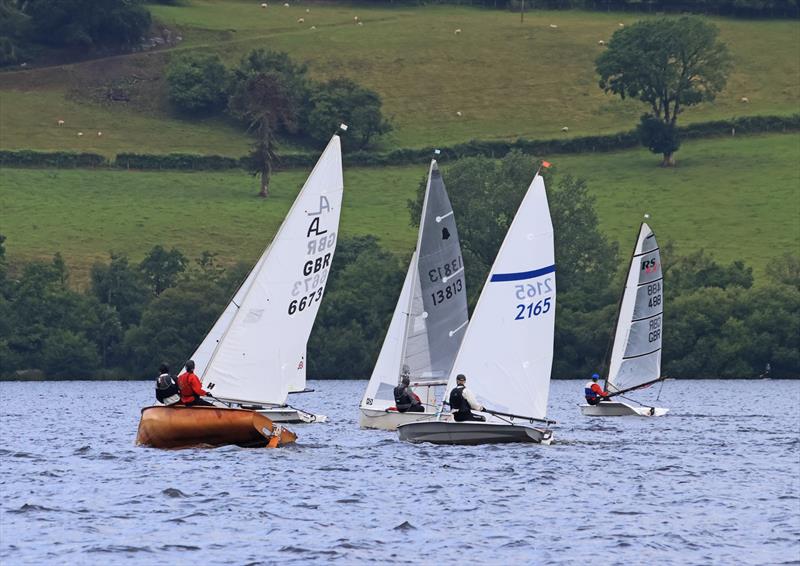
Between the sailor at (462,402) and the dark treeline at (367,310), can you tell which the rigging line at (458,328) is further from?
the dark treeline at (367,310)

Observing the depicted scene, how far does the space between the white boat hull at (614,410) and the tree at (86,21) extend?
131113 mm

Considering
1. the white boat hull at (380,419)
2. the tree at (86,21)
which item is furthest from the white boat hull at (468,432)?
the tree at (86,21)

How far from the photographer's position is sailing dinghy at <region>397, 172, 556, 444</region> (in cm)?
4731

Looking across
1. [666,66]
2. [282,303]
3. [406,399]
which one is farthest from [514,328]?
[666,66]

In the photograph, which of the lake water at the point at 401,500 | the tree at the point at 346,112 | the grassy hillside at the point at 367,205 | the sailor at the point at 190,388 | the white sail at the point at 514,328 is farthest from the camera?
the tree at the point at 346,112

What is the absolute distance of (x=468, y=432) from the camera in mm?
47000

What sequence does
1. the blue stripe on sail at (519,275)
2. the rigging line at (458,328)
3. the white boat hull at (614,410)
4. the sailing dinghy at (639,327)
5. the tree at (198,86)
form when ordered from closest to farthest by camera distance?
the blue stripe on sail at (519,275) → the rigging line at (458,328) → the white boat hull at (614,410) → the sailing dinghy at (639,327) → the tree at (198,86)

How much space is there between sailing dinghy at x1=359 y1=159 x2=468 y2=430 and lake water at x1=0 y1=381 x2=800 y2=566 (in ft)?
4.78

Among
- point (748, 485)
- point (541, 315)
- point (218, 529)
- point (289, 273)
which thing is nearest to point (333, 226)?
point (289, 273)

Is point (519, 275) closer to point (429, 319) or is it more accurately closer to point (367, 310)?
point (429, 319)

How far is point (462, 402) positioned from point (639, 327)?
102 ft

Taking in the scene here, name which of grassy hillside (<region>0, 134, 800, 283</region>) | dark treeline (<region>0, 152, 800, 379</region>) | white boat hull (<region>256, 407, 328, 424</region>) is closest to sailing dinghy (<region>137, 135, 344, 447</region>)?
white boat hull (<region>256, 407, 328, 424</region>)

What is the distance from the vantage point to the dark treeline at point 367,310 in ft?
373

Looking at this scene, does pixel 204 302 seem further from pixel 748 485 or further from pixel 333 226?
pixel 748 485
